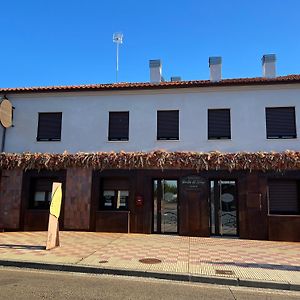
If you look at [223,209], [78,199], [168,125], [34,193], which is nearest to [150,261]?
[223,209]

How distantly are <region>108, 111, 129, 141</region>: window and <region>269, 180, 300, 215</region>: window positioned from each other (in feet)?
21.4

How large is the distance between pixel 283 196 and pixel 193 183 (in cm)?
366

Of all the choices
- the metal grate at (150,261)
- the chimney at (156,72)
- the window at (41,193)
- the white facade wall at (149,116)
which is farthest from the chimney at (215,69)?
the metal grate at (150,261)

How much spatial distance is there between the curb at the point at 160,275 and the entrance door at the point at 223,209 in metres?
7.02

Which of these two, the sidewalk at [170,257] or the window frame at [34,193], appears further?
the window frame at [34,193]

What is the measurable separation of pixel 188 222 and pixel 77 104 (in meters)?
7.27

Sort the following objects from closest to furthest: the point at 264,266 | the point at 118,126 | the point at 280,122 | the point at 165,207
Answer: the point at 264,266 < the point at 280,122 < the point at 165,207 < the point at 118,126

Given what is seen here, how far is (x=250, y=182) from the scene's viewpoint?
1373 centimetres

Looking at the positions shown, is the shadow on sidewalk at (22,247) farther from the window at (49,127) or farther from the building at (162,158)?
the window at (49,127)

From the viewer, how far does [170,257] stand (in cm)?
927

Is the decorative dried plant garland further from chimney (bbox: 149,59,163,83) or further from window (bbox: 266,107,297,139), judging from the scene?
chimney (bbox: 149,59,163,83)

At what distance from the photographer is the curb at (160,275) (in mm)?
6906

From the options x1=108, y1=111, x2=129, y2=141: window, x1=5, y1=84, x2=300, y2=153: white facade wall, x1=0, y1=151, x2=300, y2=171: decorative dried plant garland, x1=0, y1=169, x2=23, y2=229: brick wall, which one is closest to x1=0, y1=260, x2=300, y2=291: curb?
x1=0, y1=151, x2=300, y2=171: decorative dried plant garland

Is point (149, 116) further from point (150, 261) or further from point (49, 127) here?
point (150, 261)
